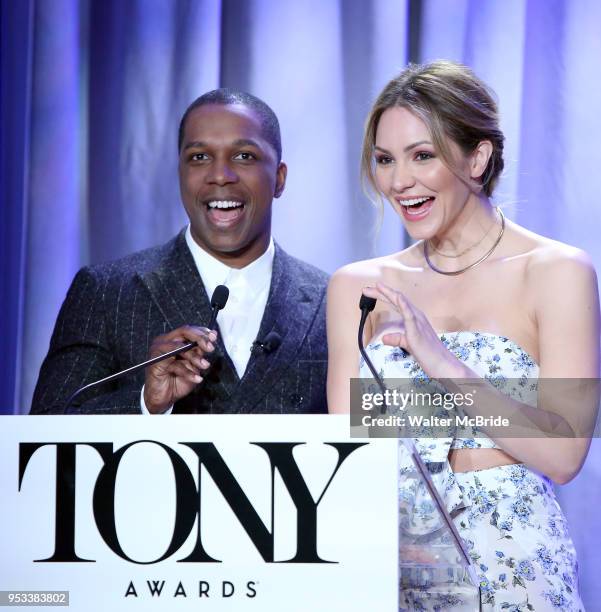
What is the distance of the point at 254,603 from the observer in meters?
1.40

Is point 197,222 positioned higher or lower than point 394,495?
higher

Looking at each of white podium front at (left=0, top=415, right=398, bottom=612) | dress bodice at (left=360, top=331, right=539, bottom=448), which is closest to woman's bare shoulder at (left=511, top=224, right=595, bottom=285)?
dress bodice at (left=360, top=331, right=539, bottom=448)

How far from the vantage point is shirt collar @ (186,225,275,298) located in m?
2.68

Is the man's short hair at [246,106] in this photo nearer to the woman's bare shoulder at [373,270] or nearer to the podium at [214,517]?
the woman's bare shoulder at [373,270]

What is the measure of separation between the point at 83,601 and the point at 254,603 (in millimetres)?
235

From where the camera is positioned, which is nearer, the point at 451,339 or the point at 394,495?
the point at 394,495

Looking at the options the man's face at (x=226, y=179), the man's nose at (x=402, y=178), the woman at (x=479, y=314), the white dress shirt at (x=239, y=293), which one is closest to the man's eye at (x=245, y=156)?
the man's face at (x=226, y=179)

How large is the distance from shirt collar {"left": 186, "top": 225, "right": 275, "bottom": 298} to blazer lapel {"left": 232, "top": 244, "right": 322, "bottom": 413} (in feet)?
0.13

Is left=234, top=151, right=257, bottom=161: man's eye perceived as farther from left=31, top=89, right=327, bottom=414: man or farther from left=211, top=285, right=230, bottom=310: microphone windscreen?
left=211, top=285, right=230, bottom=310: microphone windscreen

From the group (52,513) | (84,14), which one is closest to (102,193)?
(84,14)

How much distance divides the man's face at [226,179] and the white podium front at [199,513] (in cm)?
125

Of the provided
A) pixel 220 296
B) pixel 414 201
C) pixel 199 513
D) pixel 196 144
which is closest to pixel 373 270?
pixel 414 201

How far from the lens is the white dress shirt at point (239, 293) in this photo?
260 cm

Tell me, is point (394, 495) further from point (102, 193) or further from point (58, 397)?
point (102, 193)
